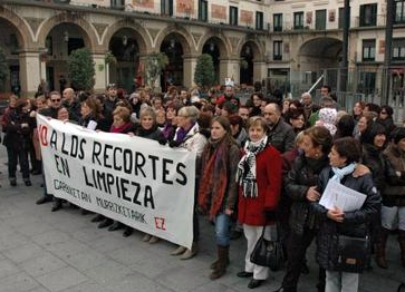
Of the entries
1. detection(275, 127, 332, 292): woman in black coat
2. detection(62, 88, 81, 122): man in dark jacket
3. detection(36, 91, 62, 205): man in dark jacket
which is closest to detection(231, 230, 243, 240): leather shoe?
detection(275, 127, 332, 292): woman in black coat

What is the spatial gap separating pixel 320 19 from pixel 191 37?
48.0 feet

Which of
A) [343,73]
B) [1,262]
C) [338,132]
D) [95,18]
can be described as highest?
[95,18]

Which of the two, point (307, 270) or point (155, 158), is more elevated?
point (155, 158)

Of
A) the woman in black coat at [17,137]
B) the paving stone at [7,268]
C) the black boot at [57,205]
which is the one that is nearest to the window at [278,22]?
the woman in black coat at [17,137]

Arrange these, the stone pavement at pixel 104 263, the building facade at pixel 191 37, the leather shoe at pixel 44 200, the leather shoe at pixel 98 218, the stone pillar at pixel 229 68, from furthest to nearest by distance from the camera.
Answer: the stone pillar at pixel 229 68
the building facade at pixel 191 37
the leather shoe at pixel 44 200
the leather shoe at pixel 98 218
the stone pavement at pixel 104 263

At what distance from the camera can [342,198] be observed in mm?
3898

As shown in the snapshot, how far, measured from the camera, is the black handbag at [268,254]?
471 cm

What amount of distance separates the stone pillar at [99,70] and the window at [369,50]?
79.7 feet

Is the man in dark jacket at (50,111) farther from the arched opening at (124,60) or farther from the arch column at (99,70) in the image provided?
the arched opening at (124,60)

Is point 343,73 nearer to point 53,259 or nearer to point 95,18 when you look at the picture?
point 53,259

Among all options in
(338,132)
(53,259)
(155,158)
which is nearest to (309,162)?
(338,132)

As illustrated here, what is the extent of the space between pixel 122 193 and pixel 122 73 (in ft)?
107

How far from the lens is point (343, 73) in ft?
45.1

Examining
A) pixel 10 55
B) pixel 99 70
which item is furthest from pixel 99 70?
pixel 10 55
